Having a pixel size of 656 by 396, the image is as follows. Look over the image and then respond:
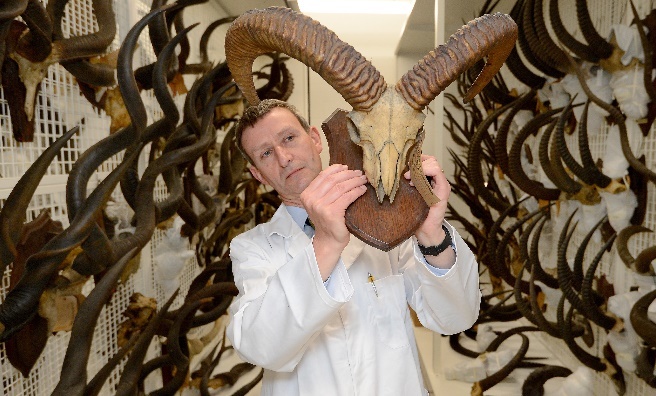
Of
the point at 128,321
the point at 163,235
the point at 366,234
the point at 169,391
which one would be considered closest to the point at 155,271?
the point at 163,235

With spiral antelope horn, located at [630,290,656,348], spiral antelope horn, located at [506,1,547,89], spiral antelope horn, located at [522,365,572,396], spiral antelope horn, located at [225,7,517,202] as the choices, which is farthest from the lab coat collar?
spiral antelope horn, located at [506,1,547,89]

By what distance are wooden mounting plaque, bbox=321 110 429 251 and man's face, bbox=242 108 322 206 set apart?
282mm

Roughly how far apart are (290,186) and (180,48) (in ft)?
4.99

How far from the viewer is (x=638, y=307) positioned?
1696mm

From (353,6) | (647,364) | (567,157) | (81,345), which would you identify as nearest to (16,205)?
(81,345)

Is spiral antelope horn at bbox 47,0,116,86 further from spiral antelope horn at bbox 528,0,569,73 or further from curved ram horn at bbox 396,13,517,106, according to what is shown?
spiral antelope horn at bbox 528,0,569,73

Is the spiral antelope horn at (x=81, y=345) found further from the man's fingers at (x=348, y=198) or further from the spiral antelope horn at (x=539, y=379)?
the spiral antelope horn at (x=539, y=379)

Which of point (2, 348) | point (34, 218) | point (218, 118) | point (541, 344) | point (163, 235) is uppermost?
point (218, 118)

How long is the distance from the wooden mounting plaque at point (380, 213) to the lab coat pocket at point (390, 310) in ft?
1.19

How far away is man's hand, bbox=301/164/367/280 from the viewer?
0.84m

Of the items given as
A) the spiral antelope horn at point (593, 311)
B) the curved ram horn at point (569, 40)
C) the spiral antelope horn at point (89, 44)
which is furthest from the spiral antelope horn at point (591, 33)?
the spiral antelope horn at point (89, 44)

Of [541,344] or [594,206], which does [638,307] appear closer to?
[594,206]

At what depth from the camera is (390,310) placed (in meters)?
1.21

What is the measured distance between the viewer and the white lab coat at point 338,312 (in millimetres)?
928
